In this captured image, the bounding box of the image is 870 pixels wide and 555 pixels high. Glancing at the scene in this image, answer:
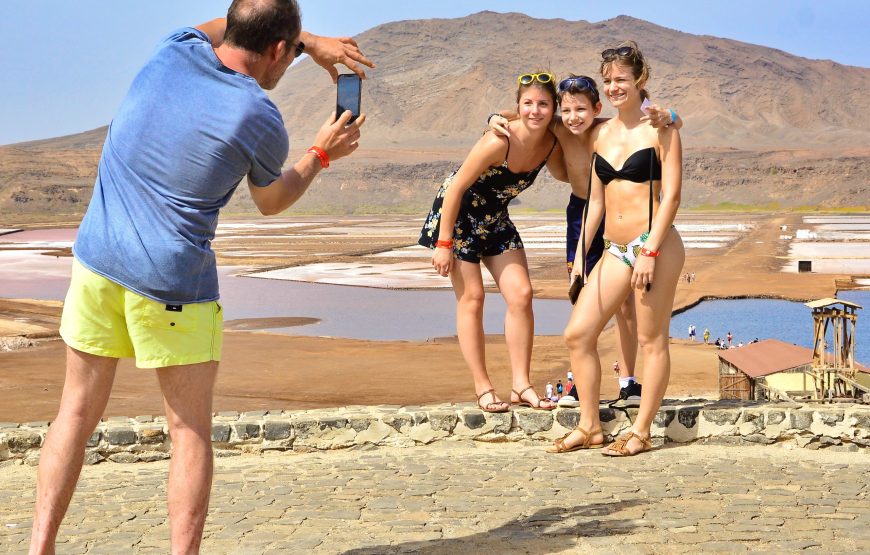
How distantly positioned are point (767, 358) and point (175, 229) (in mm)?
15318

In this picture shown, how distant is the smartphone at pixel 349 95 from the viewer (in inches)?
152

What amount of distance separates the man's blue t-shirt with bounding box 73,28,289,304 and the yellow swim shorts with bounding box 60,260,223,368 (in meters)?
0.04

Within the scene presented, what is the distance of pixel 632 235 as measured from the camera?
629 centimetres

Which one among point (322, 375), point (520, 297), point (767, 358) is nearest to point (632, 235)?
point (520, 297)

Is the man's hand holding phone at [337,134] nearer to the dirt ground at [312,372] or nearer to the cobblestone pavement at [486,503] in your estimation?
the cobblestone pavement at [486,503]

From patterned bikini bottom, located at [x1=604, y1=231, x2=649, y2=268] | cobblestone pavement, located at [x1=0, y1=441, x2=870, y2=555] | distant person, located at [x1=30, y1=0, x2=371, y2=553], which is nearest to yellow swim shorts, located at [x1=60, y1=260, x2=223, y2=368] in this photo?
distant person, located at [x1=30, y1=0, x2=371, y2=553]

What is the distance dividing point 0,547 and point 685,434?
4.10 m

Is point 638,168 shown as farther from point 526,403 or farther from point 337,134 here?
point 337,134

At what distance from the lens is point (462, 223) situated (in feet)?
22.4

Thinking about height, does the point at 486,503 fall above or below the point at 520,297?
below

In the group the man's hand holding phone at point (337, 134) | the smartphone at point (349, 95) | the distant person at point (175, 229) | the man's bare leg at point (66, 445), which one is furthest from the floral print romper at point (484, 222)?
the man's bare leg at point (66, 445)

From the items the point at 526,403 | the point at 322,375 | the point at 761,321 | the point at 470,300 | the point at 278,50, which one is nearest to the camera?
the point at 278,50

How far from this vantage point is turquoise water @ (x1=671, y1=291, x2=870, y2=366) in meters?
26.8

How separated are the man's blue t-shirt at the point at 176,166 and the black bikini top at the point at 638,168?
125 inches
